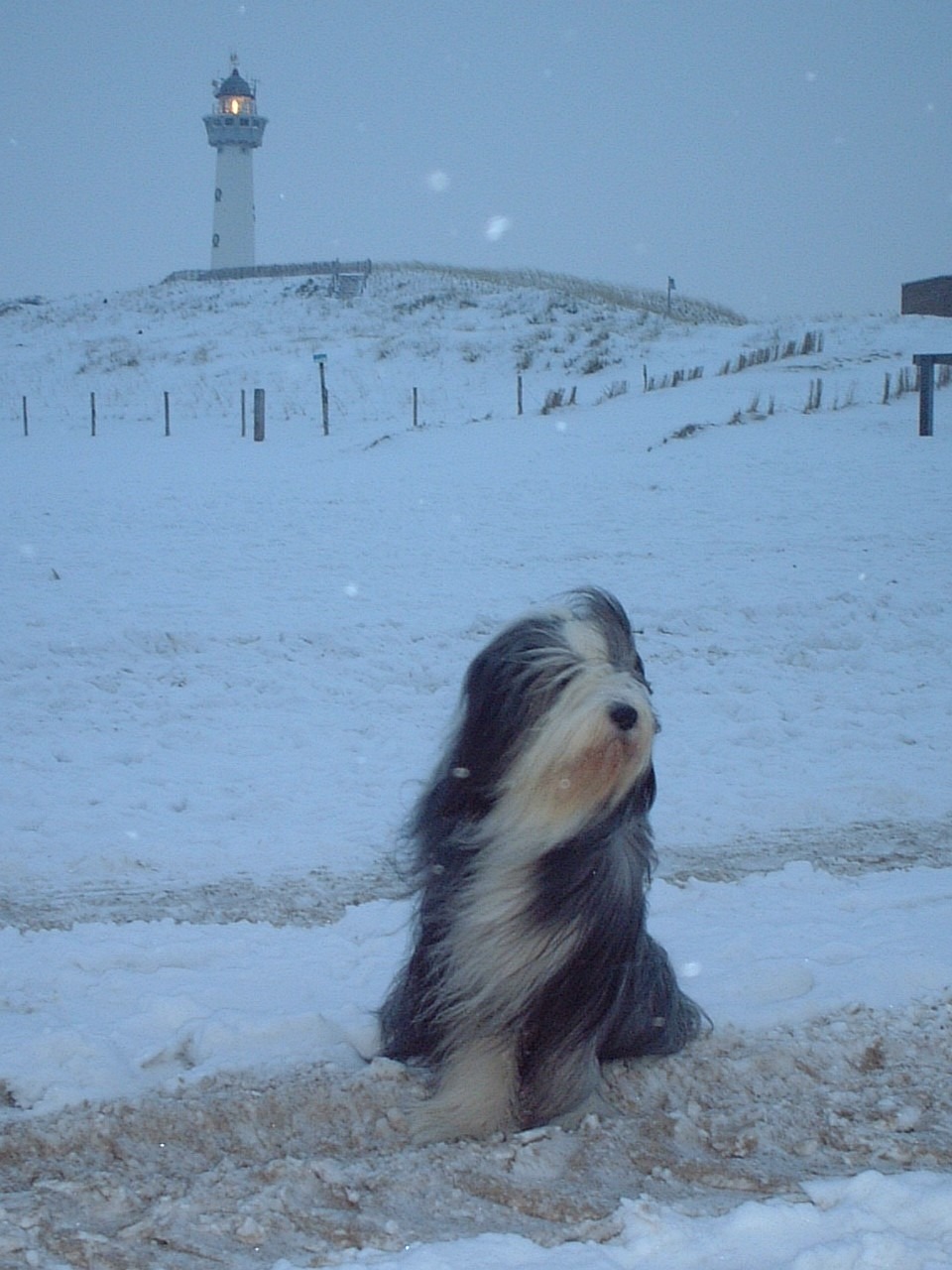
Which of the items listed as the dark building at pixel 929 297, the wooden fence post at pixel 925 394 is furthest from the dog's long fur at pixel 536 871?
the dark building at pixel 929 297

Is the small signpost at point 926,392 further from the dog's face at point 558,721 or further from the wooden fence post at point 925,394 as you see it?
the dog's face at point 558,721

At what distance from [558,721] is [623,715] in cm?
15

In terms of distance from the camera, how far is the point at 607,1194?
3.22m

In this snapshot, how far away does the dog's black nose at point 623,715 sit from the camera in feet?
9.42

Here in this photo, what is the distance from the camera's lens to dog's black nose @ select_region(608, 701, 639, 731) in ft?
9.42

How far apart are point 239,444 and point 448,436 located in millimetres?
4005

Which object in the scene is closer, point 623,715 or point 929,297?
point 623,715

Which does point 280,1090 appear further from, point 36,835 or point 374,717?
point 374,717

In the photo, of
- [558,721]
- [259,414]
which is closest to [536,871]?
[558,721]

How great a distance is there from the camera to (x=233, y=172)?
218ft

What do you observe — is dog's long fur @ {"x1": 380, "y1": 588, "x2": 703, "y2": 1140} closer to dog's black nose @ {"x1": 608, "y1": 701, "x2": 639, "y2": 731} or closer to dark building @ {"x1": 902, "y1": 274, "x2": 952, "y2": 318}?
dog's black nose @ {"x1": 608, "y1": 701, "x2": 639, "y2": 731}

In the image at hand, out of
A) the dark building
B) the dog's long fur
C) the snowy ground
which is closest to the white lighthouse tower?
the dark building

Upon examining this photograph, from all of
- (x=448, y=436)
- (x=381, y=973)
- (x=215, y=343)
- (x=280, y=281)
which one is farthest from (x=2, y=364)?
(x=381, y=973)

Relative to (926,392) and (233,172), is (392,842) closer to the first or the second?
(926,392)
